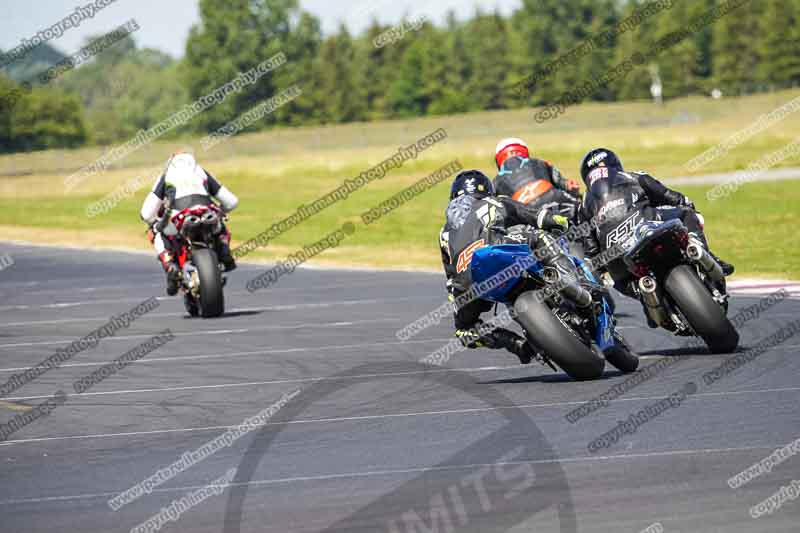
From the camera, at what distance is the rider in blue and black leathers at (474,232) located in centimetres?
1050

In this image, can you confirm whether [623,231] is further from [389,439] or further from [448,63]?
[448,63]

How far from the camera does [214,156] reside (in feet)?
247

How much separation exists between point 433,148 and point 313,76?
1832 inches

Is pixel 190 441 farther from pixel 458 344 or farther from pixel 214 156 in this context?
pixel 214 156

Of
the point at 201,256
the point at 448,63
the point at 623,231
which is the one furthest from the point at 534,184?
the point at 448,63

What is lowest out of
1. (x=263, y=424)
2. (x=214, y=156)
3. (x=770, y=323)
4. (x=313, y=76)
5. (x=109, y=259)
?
(x=770, y=323)

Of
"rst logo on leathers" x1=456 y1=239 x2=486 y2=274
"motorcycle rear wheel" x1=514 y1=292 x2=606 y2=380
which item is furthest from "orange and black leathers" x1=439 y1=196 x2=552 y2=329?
"motorcycle rear wheel" x1=514 y1=292 x2=606 y2=380

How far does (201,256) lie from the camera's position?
16.6 meters

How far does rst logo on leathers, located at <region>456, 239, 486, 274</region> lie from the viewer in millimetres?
10492

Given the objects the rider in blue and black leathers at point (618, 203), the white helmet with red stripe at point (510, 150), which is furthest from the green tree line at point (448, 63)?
the rider in blue and black leathers at point (618, 203)

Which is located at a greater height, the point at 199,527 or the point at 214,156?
the point at 214,156

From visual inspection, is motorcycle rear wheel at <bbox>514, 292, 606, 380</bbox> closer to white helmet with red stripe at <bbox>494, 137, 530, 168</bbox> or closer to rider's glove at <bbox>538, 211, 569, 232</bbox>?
rider's glove at <bbox>538, 211, 569, 232</bbox>

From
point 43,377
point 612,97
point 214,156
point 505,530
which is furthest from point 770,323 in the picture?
point 612,97

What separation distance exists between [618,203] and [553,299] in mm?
1583
